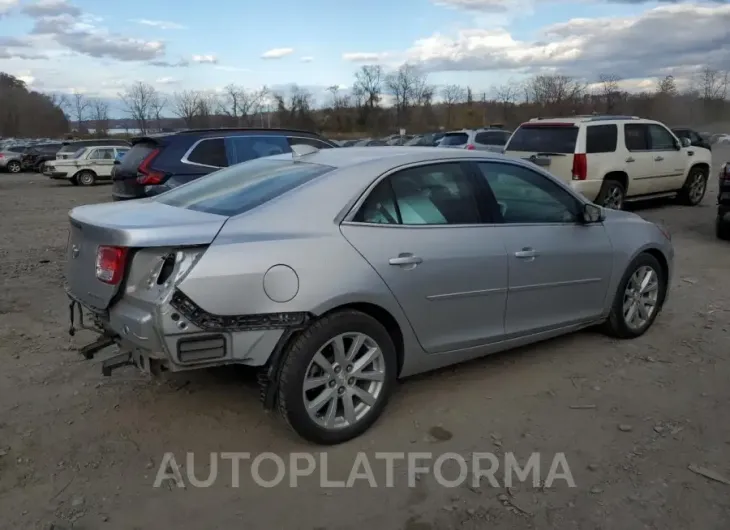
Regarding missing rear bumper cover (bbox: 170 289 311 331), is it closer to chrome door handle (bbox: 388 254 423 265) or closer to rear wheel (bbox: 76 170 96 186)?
chrome door handle (bbox: 388 254 423 265)

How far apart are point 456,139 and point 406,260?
15875 millimetres

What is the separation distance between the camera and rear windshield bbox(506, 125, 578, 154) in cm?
1119

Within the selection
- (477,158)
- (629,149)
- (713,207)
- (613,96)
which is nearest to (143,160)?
(477,158)

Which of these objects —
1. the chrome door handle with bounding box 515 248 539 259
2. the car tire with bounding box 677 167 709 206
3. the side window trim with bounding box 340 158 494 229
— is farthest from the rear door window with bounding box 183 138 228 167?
the car tire with bounding box 677 167 709 206

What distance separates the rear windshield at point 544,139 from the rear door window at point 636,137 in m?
1.37

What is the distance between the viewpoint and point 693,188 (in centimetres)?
1366

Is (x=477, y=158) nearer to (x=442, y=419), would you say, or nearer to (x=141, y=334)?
(x=442, y=419)

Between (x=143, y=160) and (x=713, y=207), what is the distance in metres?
11.3

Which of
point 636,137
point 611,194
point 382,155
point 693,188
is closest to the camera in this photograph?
point 382,155

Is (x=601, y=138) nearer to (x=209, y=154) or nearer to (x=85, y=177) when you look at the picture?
(x=209, y=154)

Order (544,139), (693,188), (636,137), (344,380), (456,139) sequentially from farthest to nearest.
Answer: (456,139), (693,188), (636,137), (544,139), (344,380)

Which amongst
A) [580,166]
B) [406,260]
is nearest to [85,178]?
[580,166]

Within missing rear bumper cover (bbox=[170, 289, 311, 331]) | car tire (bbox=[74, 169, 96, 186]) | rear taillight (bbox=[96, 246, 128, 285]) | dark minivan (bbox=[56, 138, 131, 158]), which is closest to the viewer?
missing rear bumper cover (bbox=[170, 289, 311, 331])

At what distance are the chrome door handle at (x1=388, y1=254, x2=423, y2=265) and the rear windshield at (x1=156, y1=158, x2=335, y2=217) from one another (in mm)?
681
